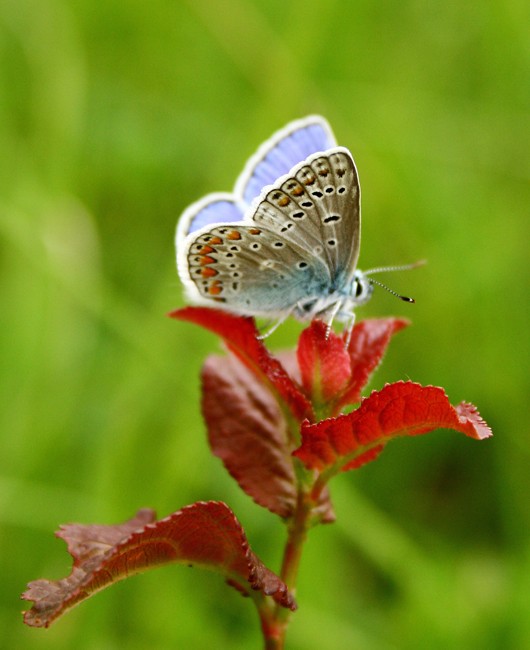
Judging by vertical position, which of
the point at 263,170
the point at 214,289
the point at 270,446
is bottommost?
the point at 270,446

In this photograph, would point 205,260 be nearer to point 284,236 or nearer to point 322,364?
point 284,236

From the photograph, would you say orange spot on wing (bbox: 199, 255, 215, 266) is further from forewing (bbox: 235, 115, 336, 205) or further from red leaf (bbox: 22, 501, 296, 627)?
red leaf (bbox: 22, 501, 296, 627)

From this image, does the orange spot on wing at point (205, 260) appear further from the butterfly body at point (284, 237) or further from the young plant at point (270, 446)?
the young plant at point (270, 446)

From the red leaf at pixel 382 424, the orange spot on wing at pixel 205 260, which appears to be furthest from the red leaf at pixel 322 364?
the orange spot on wing at pixel 205 260

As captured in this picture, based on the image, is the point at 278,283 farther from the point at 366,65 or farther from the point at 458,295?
the point at 366,65

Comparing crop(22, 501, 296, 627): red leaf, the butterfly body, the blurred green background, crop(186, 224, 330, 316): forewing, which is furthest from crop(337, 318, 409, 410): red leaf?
the blurred green background

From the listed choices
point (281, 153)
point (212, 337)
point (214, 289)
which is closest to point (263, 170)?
point (281, 153)
